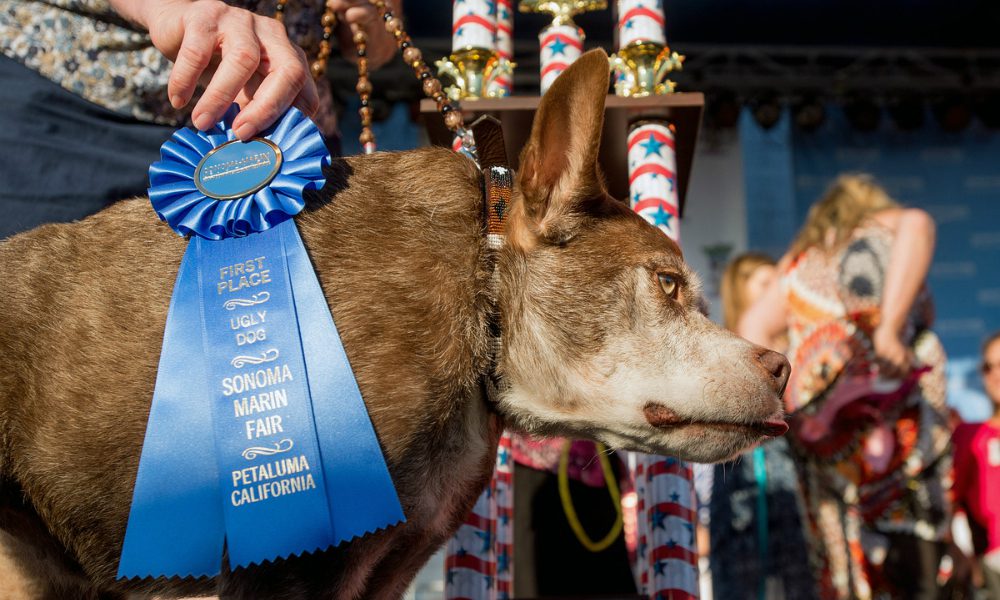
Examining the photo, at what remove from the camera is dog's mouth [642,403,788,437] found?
2.03m

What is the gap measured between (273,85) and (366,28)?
0.91m

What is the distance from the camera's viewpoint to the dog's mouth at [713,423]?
203cm

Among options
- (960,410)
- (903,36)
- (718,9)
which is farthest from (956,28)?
(960,410)

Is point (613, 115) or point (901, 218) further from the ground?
point (901, 218)

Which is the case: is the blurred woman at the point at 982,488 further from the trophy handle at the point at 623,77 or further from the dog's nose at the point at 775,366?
the dog's nose at the point at 775,366

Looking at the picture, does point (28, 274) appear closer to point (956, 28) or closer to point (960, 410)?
point (960, 410)

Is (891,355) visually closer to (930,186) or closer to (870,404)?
(870,404)

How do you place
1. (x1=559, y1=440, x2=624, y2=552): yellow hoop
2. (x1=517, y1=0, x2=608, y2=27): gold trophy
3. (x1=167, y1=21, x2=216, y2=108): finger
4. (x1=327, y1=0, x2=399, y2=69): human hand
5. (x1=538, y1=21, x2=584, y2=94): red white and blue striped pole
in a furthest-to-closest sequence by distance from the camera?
(x1=559, y1=440, x2=624, y2=552): yellow hoop → (x1=517, y1=0, x2=608, y2=27): gold trophy → (x1=538, y1=21, x2=584, y2=94): red white and blue striped pole → (x1=327, y1=0, x2=399, y2=69): human hand → (x1=167, y1=21, x2=216, y2=108): finger

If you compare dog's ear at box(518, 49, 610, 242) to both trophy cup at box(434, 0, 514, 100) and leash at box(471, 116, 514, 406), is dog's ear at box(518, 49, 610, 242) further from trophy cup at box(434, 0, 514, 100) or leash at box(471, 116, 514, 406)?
trophy cup at box(434, 0, 514, 100)

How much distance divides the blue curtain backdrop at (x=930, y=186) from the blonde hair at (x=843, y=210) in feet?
14.6

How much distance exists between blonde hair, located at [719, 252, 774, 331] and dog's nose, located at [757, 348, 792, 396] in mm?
4570

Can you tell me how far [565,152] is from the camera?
2.01 m

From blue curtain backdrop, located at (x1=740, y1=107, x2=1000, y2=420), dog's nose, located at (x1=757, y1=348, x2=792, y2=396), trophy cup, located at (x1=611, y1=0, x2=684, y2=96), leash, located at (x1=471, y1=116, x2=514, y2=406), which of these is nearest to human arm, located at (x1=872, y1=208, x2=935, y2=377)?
trophy cup, located at (x1=611, y1=0, x2=684, y2=96)

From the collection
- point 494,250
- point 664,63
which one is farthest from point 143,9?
point 664,63
